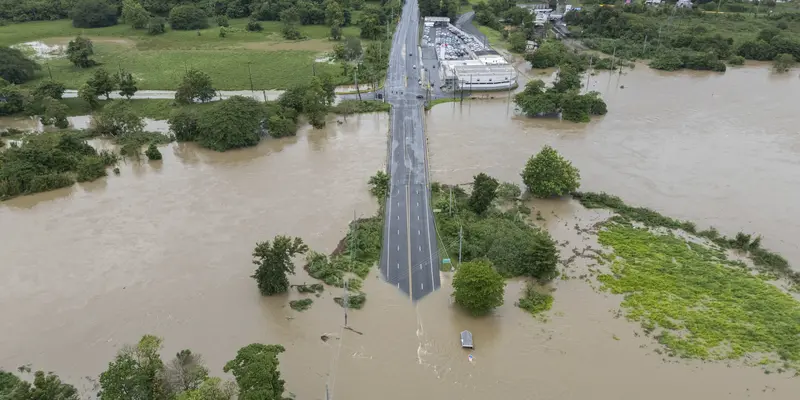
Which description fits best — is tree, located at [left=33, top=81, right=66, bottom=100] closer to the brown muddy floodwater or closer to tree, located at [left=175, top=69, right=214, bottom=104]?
tree, located at [left=175, top=69, right=214, bottom=104]

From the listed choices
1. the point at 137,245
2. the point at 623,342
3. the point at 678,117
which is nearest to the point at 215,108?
the point at 137,245

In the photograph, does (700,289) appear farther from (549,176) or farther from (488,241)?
(549,176)

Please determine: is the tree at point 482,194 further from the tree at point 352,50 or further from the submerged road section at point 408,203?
the tree at point 352,50

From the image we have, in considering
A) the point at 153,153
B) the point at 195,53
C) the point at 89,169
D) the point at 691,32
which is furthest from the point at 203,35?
the point at 691,32

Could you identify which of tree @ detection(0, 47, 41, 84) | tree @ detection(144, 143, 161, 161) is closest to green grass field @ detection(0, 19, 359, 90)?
tree @ detection(0, 47, 41, 84)

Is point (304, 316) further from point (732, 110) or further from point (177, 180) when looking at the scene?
point (732, 110)

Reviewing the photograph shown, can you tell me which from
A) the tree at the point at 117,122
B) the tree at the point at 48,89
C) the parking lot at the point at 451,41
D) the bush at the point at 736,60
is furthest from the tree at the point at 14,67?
the bush at the point at 736,60
